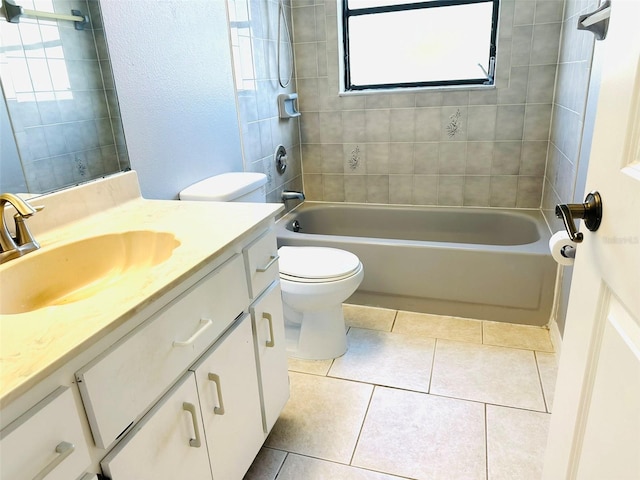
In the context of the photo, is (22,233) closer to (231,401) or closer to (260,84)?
(231,401)

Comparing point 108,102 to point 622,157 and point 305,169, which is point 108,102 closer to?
point 622,157

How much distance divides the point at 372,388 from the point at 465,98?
1898 mm

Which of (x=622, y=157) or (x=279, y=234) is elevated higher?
(x=622, y=157)

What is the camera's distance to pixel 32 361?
0.66 meters

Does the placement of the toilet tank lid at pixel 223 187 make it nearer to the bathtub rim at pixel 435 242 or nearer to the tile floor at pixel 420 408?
the bathtub rim at pixel 435 242

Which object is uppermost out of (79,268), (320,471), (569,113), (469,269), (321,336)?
(569,113)

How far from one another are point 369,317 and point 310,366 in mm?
542

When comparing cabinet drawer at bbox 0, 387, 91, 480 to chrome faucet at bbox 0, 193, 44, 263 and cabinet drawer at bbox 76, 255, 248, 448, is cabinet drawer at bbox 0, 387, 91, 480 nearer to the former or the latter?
cabinet drawer at bbox 76, 255, 248, 448

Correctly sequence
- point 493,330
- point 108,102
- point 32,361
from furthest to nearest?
point 493,330 < point 108,102 < point 32,361

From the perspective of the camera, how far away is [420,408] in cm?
176

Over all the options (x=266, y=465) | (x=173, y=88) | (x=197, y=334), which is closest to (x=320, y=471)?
(x=266, y=465)

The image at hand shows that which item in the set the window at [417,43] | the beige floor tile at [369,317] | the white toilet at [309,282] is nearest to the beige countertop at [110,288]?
the white toilet at [309,282]

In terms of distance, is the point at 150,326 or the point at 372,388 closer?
the point at 150,326

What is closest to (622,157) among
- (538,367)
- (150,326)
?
(150,326)
